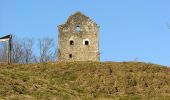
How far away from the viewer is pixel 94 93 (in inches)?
1102

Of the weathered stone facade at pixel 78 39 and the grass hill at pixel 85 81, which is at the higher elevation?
the weathered stone facade at pixel 78 39

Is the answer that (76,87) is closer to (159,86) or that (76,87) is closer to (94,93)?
(94,93)

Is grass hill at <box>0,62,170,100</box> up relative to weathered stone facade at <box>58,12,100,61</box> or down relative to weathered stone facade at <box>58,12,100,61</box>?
down

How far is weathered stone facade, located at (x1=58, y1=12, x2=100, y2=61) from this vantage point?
5222 centimetres

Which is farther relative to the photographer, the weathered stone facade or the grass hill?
the weathered stone facade

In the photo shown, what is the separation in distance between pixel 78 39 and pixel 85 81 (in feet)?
76.8

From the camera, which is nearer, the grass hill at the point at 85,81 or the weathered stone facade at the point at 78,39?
the grass hill at the point at 85,81

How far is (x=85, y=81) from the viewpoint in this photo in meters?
30.2

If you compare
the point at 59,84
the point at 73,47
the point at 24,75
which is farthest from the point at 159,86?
the point at 73,47

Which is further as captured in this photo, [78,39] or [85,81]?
[78,39]

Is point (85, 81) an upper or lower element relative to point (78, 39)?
lower

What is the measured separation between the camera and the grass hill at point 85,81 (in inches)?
1037

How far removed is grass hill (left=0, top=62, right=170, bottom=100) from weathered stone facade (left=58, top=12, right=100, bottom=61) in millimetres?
17751

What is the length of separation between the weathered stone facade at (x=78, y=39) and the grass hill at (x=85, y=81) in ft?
58.2
